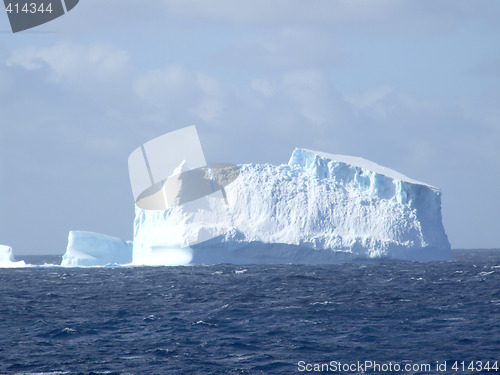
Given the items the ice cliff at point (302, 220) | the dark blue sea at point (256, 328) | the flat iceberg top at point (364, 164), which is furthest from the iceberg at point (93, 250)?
the dark blue sea at point (256, 328)

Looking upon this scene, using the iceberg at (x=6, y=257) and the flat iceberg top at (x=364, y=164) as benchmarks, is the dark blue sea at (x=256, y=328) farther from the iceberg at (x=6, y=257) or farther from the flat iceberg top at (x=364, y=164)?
the iceberg at (x=6, y=257)

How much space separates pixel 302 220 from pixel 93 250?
12666mm

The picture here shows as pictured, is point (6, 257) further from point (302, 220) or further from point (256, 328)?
point (256, 328)

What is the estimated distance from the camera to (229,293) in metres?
19.7

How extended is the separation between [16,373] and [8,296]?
38.4ft

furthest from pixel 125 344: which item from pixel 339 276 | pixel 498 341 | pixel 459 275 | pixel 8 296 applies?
pixel 459 275

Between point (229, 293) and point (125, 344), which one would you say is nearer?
point (125, 344)

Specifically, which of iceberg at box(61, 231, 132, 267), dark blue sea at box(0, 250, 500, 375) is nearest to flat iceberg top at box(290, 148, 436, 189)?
iceberg at box(61, 231, 132, 267)

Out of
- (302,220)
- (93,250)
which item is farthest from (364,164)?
(93,250)

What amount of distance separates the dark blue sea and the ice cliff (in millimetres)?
10001

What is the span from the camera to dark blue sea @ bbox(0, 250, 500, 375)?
34.9ft

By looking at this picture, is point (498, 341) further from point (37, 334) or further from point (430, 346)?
point (37, 334)

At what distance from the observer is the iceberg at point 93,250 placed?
1427 inches

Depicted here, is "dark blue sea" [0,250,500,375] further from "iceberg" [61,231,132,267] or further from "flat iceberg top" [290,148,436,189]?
"iceberg" [61,231,132,267]
